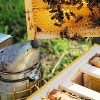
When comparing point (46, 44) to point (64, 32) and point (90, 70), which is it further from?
point (64, 32)

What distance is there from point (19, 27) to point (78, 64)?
142 inches

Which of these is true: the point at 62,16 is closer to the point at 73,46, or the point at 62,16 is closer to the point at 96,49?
the point at 96,49

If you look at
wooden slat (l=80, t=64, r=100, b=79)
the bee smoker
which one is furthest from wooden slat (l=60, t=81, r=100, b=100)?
the bee smoker

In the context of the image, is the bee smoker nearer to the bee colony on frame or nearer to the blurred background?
the bee colony on frame

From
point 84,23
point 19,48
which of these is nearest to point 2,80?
point 19,48

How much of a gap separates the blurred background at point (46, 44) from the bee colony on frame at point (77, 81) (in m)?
1.94

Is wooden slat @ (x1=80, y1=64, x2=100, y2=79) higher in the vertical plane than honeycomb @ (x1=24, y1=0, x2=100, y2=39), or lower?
lower

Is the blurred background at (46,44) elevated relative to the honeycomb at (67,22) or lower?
lower

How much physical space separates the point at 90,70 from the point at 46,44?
3203 mm

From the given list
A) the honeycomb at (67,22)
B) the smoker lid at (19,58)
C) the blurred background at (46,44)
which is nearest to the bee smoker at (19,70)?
the smoker lid at (19,58)

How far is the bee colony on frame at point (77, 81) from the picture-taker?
3029mm

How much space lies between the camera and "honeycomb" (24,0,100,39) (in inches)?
122

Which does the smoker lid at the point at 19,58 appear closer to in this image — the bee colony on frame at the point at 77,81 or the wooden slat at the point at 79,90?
the bee colony on frame at the point at 77,81

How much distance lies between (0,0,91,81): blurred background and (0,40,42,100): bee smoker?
1937 mm
